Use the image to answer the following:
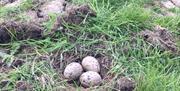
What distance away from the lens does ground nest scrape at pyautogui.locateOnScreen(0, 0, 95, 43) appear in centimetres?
326

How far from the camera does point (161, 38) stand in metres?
3.41

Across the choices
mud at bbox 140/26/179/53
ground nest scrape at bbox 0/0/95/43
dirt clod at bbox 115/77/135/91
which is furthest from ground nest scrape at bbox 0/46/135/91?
mud at bbox 140/26/179/53

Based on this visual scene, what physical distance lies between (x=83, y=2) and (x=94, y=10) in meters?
0.17

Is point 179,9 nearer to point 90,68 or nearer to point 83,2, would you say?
point 83,2

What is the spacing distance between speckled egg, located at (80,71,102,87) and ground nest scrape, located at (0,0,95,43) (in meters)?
0.56

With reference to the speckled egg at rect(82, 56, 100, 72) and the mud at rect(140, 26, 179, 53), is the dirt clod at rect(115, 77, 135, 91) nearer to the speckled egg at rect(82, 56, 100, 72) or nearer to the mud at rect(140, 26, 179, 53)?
the speckled egg at rect(82, 56, 100, 72)

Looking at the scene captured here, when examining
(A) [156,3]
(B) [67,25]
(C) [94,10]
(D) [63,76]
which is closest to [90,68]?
(D) [63,76]

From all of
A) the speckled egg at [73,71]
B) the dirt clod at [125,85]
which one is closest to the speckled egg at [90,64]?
the speckled egg at [73,71]

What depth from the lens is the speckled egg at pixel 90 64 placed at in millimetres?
3041

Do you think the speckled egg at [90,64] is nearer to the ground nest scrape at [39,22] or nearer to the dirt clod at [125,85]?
the dirt clod at [125,85]

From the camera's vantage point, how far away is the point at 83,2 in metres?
3.67

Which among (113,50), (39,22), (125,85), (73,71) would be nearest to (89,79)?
(73,71)

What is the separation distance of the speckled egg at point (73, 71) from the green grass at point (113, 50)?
2.4 inches

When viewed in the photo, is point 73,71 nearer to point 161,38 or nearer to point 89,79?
point 89,79
